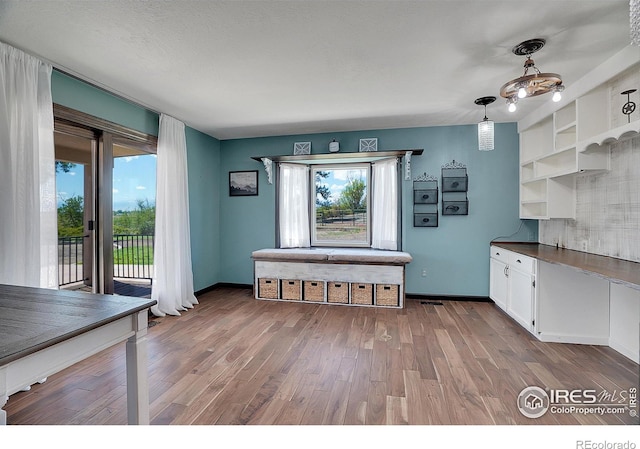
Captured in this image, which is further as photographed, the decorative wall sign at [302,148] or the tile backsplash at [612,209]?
the decorative wall sign at [302,148]

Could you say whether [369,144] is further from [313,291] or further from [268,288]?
[268,288]

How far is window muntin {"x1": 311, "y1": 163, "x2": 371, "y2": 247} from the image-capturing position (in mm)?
4809

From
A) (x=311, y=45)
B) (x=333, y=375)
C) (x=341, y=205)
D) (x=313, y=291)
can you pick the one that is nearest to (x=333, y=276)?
(x=313, y=291)

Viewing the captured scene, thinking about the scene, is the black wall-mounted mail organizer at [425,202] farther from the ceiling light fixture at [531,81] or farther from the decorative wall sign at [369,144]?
the ceiling light fixture at [531,81]

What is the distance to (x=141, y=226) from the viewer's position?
3.84 meters

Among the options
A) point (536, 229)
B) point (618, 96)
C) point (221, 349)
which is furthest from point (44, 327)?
point (536, 229)

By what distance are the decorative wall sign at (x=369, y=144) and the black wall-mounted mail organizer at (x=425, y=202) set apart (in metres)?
0.80

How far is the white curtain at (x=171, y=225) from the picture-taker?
3.74 m

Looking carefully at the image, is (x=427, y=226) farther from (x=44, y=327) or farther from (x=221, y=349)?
(x=44, y=327)

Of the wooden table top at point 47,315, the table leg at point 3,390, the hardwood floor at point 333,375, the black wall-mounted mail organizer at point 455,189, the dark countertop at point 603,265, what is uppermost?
the black wall-mounted mail organizer at point 455,189

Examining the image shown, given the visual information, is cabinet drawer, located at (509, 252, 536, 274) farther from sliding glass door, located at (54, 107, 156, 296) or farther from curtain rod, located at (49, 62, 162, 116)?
curtain rod, located at (49, 62, 162, 116)

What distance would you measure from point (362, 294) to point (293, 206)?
1748mm

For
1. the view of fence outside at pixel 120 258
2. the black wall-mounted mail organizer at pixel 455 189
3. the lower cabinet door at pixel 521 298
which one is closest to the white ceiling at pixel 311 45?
the black wall-mounted mail organizer at pixel 455 189

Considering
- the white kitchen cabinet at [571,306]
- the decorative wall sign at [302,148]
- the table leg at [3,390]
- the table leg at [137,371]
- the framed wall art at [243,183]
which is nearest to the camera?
the table leg at [3,390]
